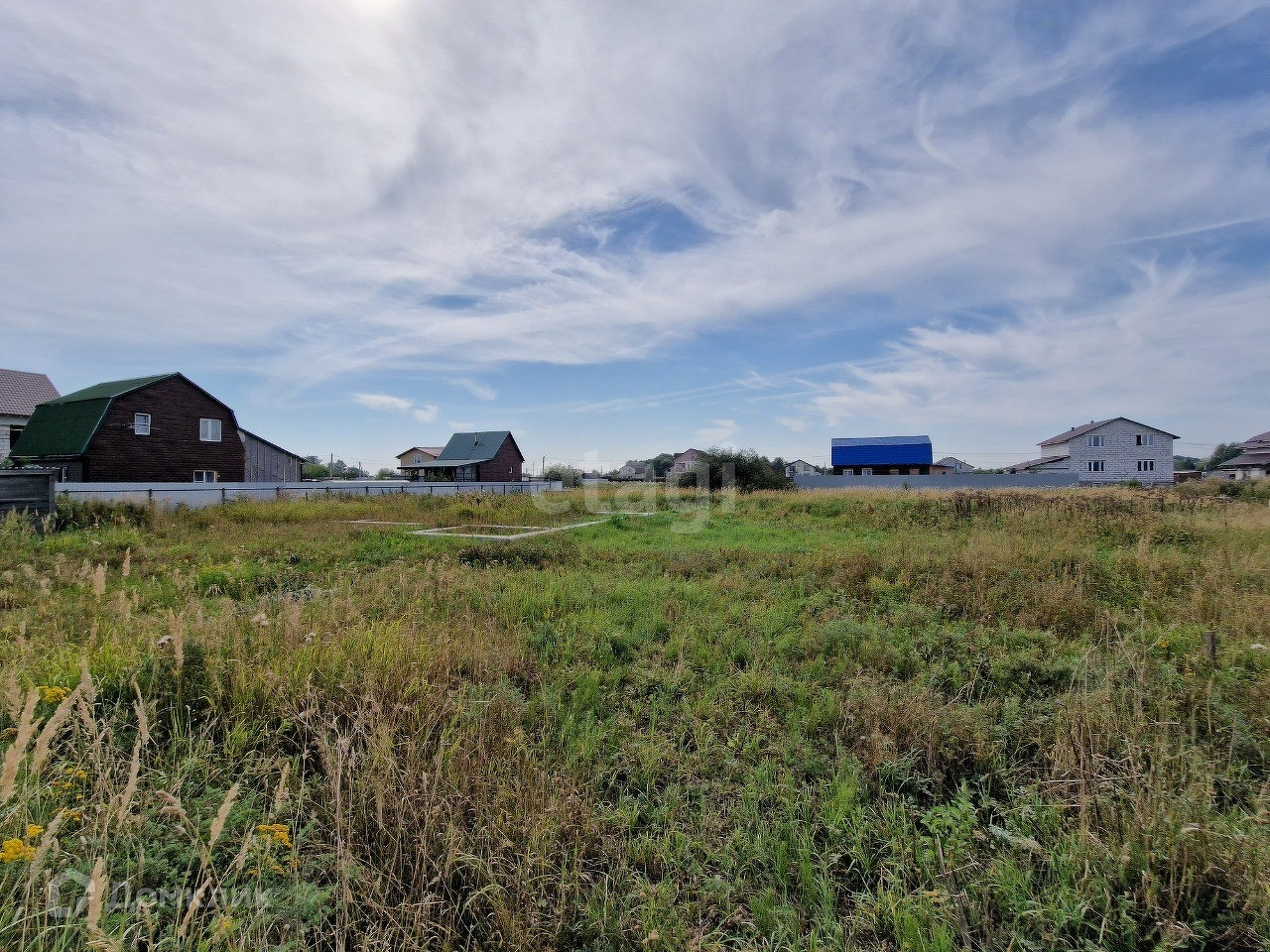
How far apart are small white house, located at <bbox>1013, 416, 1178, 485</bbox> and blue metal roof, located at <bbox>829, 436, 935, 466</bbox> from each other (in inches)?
377

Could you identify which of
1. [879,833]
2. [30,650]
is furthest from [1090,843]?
[30,650]

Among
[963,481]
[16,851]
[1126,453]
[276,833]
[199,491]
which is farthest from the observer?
[1126,453]

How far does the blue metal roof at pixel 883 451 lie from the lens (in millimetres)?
43625

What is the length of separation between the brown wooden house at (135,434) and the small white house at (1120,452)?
182 ft

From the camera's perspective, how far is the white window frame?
26.1 metres

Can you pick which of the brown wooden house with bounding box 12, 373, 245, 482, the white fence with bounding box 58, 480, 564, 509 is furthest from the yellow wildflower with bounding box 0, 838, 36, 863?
the brown wooden house with bounding box 12, 373, 245, 482

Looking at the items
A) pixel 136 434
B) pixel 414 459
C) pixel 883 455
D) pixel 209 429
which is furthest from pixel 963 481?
pixel 414 459

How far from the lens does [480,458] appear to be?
45594 millimetres

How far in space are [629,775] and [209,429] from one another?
1256 inches

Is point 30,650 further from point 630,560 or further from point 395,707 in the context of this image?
point 630,560

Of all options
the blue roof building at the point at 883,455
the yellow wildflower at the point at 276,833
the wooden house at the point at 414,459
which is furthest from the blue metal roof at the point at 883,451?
the yellow wildflower at the point at 276,833

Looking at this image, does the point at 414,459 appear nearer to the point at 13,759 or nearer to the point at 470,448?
the point at 470,448

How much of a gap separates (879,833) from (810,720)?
94cm

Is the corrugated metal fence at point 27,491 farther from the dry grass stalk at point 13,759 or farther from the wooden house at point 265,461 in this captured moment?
the wooden house at point 265,461
